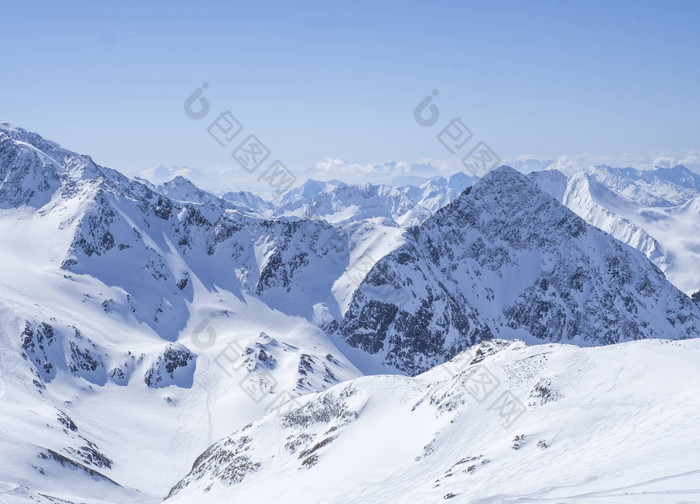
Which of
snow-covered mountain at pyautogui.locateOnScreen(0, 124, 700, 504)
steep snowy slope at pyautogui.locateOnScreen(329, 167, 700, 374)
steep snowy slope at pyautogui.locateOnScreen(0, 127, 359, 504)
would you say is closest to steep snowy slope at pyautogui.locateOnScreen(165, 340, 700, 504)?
snow-covered mountain at pyautogui.locateOnScreen(0, 124, 700, 504)

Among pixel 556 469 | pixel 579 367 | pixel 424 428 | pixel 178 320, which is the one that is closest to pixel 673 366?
pixel 579 367

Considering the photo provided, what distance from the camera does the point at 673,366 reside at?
42.7 m

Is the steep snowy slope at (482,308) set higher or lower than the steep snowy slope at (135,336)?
lower

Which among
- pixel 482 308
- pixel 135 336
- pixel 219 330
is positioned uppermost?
pixel 135 336

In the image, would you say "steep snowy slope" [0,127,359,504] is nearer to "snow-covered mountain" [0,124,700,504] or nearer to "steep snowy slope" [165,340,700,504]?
"snow-covered mountain" [0,124,700,504]

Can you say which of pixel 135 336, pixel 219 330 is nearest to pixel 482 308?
pixel 219 330

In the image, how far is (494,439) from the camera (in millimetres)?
42562

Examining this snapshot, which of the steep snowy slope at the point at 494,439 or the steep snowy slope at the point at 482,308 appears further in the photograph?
the steep snowy slope at the point at 482,308

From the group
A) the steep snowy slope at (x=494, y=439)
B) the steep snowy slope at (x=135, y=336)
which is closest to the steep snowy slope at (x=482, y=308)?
the steep snowy slope at (x=135, y=336)

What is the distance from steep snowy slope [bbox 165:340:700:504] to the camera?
29047 millimetres

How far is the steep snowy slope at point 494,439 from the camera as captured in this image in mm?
29047

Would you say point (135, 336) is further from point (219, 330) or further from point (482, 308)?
point (482, 308)

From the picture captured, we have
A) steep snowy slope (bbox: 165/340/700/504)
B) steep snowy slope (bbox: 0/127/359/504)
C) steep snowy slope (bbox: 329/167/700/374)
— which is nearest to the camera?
steep snowy slope (bbox: 165/340/700/504)

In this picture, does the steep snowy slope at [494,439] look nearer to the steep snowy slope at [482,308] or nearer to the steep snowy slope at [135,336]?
the steep snowy slope at [135,336]
